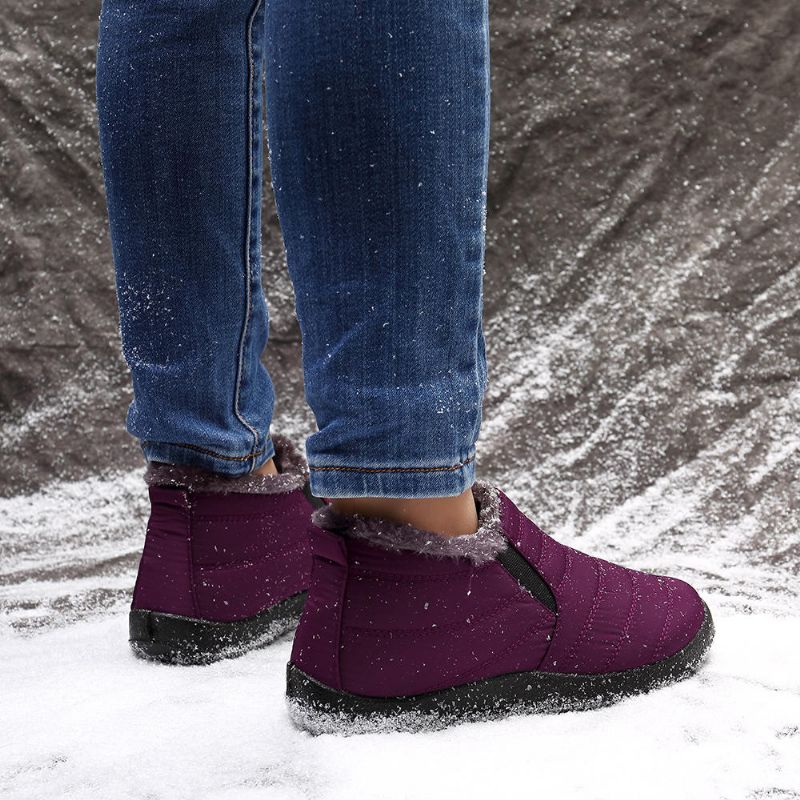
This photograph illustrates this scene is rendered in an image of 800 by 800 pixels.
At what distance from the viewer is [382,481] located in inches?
→ 24.6

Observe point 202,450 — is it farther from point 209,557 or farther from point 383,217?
point 383,217

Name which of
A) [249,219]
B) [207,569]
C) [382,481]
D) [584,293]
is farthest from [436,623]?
[584,293]

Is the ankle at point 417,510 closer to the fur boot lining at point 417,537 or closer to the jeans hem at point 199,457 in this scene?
the fur boot lining at point 417,537

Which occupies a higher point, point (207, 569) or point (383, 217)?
point (383, 217)

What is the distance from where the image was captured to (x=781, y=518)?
1218mm

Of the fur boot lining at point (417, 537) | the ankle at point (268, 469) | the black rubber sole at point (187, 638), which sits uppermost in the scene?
the fur boot lining at point (417, 537)

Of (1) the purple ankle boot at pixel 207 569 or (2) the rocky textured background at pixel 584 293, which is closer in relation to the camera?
(1) the purple ankle boot at pixel 207 569

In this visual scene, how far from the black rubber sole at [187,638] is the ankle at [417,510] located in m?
0.22

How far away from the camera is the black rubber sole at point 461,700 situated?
0.67m

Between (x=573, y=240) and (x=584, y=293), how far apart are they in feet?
0.29

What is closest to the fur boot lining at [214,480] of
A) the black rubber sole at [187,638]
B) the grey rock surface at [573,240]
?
Result: the black rubber sole at [187,638]

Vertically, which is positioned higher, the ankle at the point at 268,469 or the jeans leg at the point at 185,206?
the jeans leg at the point at 185,206

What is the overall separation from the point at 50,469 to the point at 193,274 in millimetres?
789

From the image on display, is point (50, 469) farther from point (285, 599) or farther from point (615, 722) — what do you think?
point (615, 722)
